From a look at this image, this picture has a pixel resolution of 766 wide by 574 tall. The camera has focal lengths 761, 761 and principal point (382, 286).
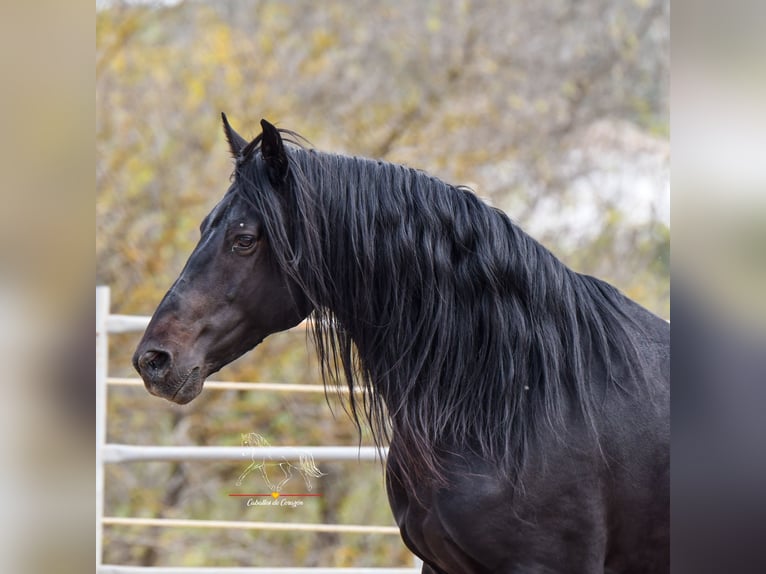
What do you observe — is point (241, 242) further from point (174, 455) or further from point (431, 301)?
point (174, 455)

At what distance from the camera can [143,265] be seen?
470 cm

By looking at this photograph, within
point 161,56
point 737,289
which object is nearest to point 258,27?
point 161,56

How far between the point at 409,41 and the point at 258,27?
82 cm

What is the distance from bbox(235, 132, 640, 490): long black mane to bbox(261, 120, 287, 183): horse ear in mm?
19

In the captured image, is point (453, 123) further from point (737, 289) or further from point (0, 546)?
point (0, 546)

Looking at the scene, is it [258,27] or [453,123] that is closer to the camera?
[258,27]

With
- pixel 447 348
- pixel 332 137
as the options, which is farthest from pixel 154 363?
pixel 332 137

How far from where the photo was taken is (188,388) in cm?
176

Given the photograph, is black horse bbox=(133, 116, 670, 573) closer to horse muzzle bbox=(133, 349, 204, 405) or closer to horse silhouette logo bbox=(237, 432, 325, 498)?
horse muzzle bbox=(133, 349, 204, 405)

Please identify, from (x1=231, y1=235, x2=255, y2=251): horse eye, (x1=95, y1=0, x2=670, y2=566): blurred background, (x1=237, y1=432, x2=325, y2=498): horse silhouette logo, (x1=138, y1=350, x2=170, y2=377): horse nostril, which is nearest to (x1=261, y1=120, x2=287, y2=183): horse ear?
(x1=231, y1=235, x2=255, y2=251): horse eye

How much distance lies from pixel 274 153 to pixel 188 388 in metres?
0.58

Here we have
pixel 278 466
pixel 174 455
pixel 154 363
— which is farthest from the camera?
pixel 174 455

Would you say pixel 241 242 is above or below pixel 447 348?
above

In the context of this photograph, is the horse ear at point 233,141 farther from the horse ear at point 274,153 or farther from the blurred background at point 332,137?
the blurred background at point 332,137
